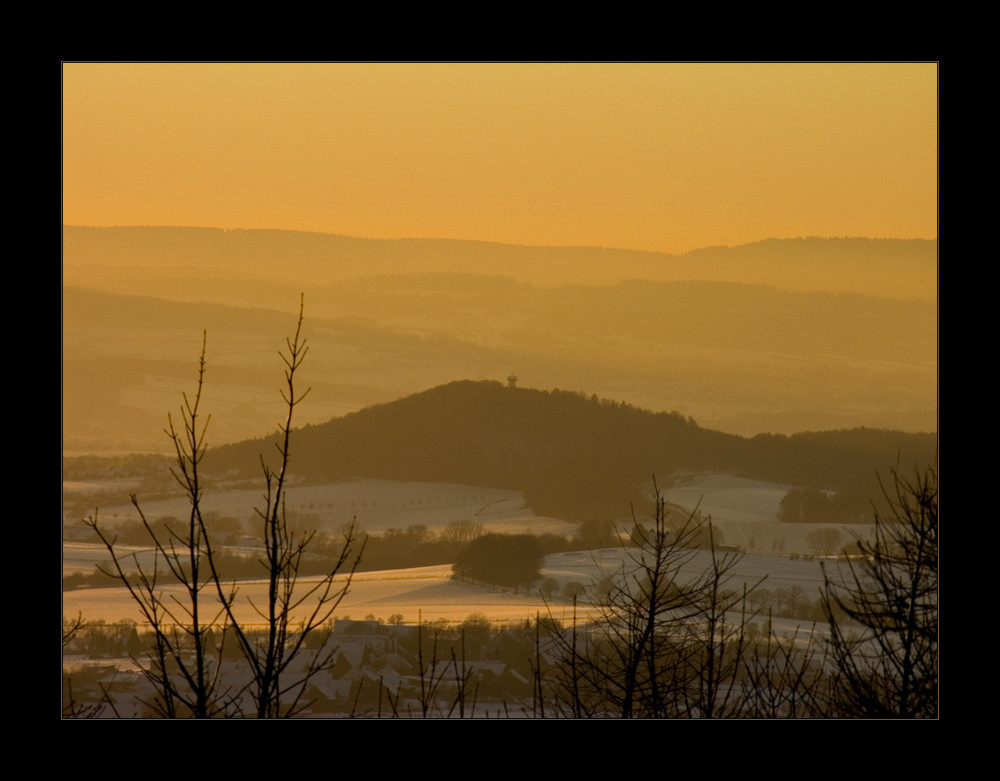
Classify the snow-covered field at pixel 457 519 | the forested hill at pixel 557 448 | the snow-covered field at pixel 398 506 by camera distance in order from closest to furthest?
the snow-covered field at pixel 457 519 → the snow-covered field at pixel 398 506 → the forested hill at pixel 557 448

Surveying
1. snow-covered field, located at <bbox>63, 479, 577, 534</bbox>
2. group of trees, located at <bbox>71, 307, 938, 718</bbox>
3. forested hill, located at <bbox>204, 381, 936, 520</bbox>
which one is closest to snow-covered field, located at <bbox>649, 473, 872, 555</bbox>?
forested hill, located at <bbox>204, 381, 936, 520</bbox>

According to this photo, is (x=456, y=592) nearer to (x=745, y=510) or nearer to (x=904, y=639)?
(x=745, y=510)

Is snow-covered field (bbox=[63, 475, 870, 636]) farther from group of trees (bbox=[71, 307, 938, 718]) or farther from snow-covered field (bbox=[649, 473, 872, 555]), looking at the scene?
group of trees (bbox=[71, 307, 938, 718])

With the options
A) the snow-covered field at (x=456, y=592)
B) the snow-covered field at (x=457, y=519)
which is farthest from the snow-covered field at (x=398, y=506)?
the snow-covered field at (x=456, y=592)

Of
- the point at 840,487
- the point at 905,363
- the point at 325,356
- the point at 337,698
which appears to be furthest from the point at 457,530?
the point at 905,363

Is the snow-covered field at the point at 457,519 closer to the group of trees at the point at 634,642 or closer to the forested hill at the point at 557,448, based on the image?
the forested hill at the point at 557,448

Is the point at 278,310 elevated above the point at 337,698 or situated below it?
above

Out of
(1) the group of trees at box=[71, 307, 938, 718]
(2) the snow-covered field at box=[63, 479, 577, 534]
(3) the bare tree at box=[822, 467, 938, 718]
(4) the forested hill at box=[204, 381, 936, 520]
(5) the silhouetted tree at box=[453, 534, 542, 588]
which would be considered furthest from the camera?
(4) the forested hill at box=[204, 381, 936, 520]
